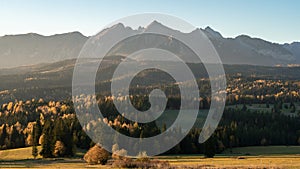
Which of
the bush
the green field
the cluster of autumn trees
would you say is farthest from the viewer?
the cluster of autumn trees

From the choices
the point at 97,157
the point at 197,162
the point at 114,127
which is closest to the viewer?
the point at 97,157

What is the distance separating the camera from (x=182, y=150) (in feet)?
334

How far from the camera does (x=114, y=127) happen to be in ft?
373

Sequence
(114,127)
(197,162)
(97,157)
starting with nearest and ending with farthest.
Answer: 1. (97,157)
2. (197,162)
3. (114,127)

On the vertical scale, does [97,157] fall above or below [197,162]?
above

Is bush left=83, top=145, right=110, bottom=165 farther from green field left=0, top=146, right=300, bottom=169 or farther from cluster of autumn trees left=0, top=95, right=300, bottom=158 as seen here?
cluster of autumn trees left=0, top=95, right=300, bottom=158

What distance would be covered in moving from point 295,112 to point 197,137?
94.6 meters

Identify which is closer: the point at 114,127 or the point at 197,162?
the point at 197,162

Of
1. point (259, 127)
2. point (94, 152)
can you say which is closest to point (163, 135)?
point (94, 152)

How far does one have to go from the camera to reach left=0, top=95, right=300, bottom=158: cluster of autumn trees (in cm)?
8881

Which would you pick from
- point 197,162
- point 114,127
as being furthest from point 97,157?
point 114,127

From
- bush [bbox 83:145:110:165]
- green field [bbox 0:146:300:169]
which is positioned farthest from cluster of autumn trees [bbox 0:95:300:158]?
bush [bbox 83:145:110:165]

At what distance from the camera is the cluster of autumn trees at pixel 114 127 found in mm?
88812

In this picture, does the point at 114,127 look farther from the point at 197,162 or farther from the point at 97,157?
the point at 197,162
